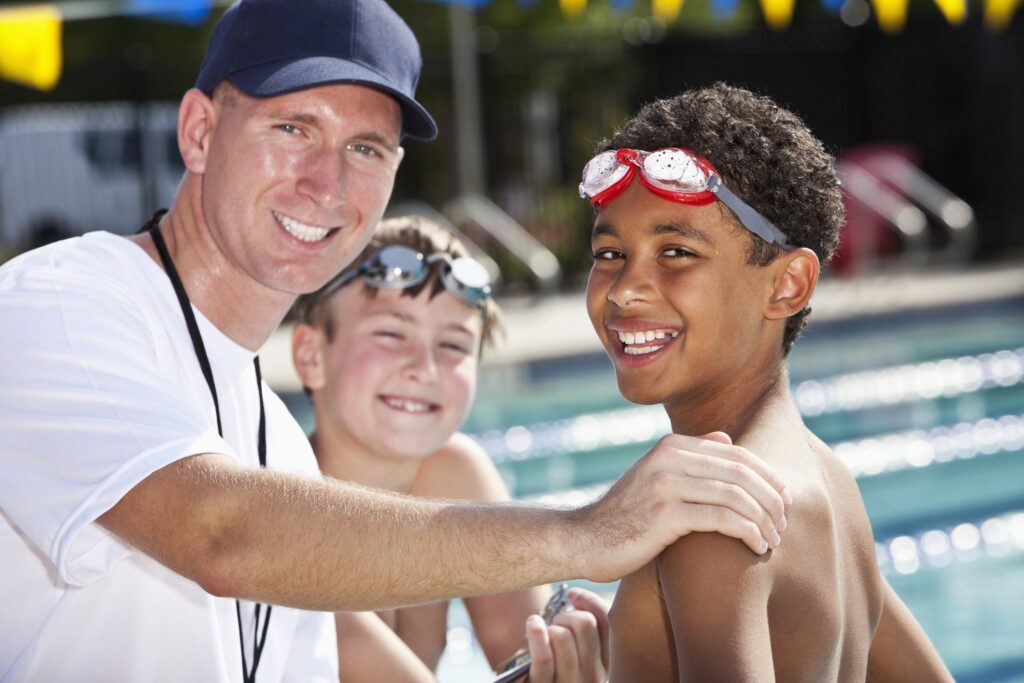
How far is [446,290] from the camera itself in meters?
3.90

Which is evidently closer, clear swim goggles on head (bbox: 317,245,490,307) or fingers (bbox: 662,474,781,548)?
fingers (bbox: 662,474,781,548)

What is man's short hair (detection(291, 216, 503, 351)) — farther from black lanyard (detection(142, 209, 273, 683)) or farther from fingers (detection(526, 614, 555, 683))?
fingers (detection(526, 614, 555, 683))

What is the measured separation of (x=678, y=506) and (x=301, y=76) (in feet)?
4.32

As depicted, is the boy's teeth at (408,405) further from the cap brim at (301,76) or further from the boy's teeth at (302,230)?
the cap brim at (301,76)

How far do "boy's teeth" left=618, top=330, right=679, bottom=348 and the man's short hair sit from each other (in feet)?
4.98

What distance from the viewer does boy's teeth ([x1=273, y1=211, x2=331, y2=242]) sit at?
2.94m

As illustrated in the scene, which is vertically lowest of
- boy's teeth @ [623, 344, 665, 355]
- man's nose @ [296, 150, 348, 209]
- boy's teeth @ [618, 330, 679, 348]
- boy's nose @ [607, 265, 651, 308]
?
boy's teeth @ [623, 344, 665, 355]

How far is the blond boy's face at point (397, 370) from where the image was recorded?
150 inches

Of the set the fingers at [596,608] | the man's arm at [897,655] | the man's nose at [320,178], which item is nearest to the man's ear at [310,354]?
the man's nose at [320,178]

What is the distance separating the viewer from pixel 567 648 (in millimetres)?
2770

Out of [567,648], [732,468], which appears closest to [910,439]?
[567,648]

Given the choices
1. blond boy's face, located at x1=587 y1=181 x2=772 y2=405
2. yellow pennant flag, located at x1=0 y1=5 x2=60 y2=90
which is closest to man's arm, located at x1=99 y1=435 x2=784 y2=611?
blond boy's face, located at x1=587 y1=181 x2=772 y2=405

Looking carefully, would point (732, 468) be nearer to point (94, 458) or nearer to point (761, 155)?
point (761, 155)

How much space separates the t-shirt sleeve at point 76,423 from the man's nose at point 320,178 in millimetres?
651
